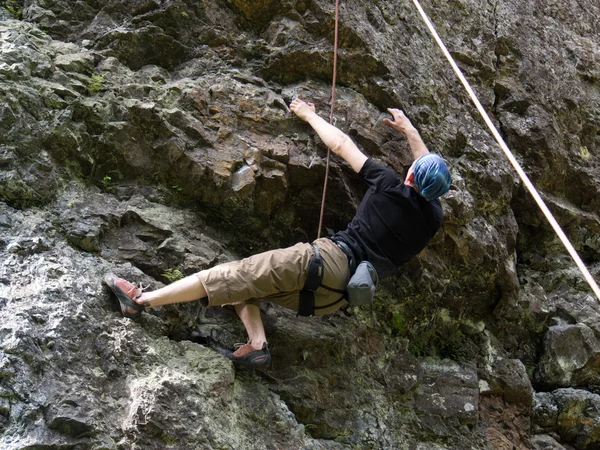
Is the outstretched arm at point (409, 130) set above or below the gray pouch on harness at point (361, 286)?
above

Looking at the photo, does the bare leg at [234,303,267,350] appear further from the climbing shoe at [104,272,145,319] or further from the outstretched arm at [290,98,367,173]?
the outstretched arm at [290,98,367,173]

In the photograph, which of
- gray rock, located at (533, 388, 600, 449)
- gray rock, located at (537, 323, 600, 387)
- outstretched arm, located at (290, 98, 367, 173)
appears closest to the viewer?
outstretched arm, located at (290, 98, 367, 173)

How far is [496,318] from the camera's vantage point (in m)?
6.75

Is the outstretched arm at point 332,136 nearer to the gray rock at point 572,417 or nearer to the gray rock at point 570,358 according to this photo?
the gray rock at point 570,358

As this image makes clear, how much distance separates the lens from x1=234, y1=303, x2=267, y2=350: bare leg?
15.4ft

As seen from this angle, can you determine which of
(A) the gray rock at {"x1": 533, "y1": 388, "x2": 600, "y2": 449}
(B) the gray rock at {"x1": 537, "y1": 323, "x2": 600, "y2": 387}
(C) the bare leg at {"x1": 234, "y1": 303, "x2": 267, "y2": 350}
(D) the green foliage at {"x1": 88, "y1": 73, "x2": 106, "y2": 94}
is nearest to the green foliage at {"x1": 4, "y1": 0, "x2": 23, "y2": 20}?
(D) the green foliage at {"x1": 88, "y1": 73, "x2": 106, "y2": 94}

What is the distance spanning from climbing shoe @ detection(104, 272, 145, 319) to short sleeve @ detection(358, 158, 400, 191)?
212cm

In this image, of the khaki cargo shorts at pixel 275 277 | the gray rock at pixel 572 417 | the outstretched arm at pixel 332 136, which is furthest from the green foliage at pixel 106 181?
the gray rock at pixel 572 417

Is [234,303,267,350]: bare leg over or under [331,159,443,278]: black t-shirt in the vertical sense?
under

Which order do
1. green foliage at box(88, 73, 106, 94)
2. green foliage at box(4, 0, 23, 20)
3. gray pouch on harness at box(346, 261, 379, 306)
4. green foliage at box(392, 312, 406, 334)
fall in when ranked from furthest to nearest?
green foliage at box(392, 312, 406, 334) → green foliage at box(4, 0, 23, 20) → green foliage at box(88, 73, 106, 94) → gray pouch on harness at box(346, 261, 379, 306)

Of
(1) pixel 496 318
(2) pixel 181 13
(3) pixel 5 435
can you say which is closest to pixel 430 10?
(2) pixel 181 13

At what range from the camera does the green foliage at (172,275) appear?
191 inches

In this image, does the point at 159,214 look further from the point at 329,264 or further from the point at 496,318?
the point at 496,318

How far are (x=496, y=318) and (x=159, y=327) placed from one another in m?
4.06
